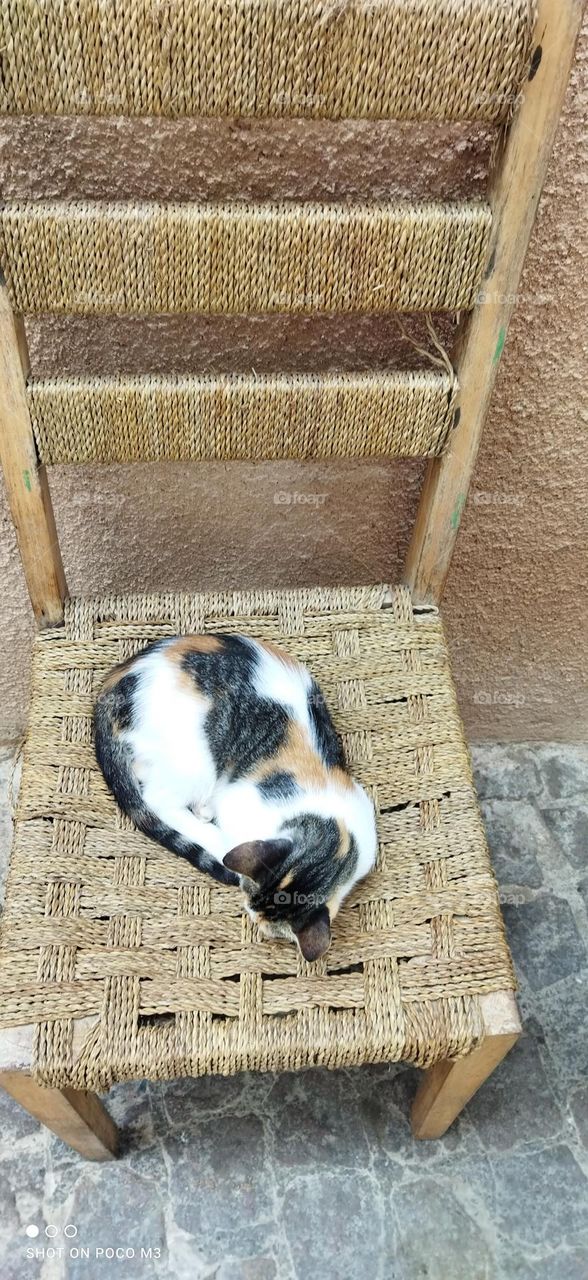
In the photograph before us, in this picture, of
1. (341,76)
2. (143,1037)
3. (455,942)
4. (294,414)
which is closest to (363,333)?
(294,414)

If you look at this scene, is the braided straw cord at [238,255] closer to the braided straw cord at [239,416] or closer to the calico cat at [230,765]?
the braided straw cord at [239,416]

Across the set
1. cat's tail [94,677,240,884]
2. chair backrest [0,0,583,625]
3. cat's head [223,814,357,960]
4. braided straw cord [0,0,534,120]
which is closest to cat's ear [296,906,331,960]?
cat's head [223,814,357,960]

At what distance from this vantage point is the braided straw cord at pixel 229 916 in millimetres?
796

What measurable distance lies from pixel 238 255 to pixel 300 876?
0.62m

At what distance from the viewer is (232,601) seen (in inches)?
43.0

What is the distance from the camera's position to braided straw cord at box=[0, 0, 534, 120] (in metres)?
0.65

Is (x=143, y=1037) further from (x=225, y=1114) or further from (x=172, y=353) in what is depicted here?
(x=172, y=353)

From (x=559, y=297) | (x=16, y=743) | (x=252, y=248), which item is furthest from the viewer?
(x=16, y=743)

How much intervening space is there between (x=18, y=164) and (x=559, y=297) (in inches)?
24.7
